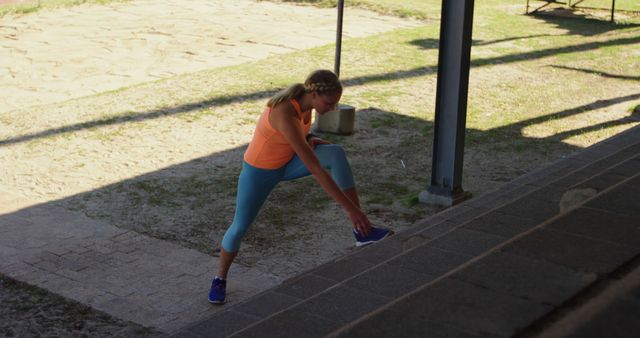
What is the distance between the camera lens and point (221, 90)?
12094mm

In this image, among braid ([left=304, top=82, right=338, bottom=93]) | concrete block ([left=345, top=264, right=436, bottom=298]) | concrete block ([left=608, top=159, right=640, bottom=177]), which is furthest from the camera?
concrete block ([left=608, top=159, right=640, bottom=177])

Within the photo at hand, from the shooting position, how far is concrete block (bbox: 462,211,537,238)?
604 cm

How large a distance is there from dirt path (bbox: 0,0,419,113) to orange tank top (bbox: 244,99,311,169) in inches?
249

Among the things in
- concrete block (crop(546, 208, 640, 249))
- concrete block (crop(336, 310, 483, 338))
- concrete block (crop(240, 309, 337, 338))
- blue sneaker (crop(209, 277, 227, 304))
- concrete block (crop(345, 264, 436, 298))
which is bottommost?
blue sneaker (crop(209, 277, 227, 304))

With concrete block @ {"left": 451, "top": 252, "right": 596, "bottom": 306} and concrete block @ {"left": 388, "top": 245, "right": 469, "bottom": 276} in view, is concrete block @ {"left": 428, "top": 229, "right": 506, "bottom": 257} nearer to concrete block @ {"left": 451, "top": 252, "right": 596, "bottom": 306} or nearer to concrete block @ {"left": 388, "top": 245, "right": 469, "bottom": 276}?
concrete block @ {"left": 388, "top": 245, "right": 469, "bottom": 276}

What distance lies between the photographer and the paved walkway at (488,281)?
12.3 ft

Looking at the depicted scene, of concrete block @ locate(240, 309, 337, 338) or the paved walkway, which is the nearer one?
the paved walkway

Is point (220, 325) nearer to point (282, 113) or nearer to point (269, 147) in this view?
point (269, 147)

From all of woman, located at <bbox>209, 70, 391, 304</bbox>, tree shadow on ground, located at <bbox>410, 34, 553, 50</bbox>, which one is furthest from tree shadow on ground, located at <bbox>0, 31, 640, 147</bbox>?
woman, located at <bbox>209, 70, 391, 304</bbox>

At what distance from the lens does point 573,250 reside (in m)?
4.64

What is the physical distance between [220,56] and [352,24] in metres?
3.51

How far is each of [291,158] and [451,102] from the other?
8.13 feet

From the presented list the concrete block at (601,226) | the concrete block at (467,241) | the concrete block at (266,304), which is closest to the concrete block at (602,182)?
the concrete block at (467,241)

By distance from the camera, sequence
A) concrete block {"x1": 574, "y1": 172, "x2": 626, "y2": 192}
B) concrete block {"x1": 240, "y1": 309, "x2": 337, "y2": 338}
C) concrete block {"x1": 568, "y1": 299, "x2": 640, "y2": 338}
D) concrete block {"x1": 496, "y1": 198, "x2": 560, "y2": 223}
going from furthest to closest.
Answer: concrete block {"x1": 496, "y1": 198, "x2": 560, "y2": 223}, concrete block {"x1": 574, "y1": 172, "x2": 626, "y2": 192}, concrete block {"x1": 240, "y1": 309, "x2": 337, "y2": 338}, concrete block {"x1": 568, "y1": 299, "x2": 640, "y2": 338}
